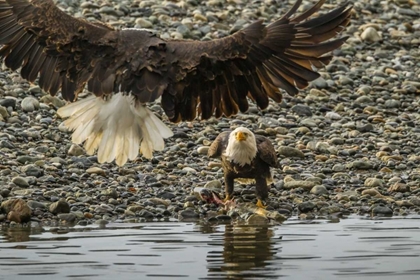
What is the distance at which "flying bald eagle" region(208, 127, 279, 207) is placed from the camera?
7.46 metres

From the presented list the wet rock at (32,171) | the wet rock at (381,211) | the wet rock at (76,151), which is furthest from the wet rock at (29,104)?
the wet rock at (381,211)

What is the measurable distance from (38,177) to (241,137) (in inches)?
61.2

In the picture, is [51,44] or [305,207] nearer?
[51,44]

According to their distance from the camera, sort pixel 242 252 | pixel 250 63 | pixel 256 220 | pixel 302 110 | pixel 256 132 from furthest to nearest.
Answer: pixel 302 110 → pixel 256 132 → pixel 256 220 → pixel 250 63 → pixel 242 252

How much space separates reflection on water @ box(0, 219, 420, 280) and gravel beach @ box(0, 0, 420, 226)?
408mm

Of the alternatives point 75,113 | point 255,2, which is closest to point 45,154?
point 75,113

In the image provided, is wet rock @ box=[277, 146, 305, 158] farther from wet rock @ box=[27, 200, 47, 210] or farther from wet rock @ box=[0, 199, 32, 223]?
wet rock @ box=[0, 199, 32, 223]

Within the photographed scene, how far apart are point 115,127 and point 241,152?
915mm

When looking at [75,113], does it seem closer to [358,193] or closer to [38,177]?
[38,177]

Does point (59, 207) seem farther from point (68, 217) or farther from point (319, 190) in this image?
point (319, 190)

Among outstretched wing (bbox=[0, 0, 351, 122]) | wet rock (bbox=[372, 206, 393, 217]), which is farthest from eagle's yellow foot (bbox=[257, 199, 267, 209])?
outstretched wing (bbox=[0, 0, 351, 122])

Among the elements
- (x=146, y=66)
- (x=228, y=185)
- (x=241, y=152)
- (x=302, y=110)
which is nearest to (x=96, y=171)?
(x=228, y=185)

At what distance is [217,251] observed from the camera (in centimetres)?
591

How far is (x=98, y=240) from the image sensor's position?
20.5ft
